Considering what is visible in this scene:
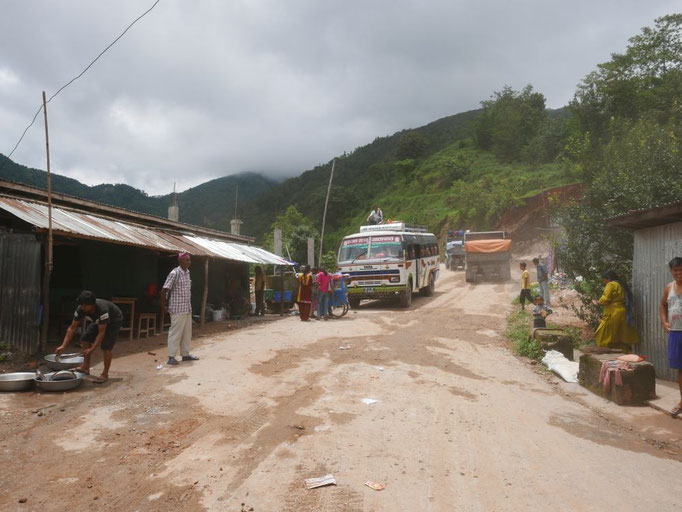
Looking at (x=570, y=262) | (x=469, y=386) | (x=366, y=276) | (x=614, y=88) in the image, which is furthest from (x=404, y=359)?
(x=614, y=88)

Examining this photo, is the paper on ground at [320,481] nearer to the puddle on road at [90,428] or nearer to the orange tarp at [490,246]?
the puddle on road at [90,428]

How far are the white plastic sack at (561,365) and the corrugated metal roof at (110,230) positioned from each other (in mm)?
8141

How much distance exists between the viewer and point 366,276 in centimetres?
1556

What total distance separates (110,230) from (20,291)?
216cm

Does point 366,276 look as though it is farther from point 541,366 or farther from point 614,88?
point 614,88

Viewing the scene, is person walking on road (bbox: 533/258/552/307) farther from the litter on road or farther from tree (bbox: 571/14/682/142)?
tree (bbox: 571/14/682/142)

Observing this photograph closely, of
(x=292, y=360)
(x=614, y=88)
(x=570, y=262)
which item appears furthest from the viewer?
(x=614, y=88)

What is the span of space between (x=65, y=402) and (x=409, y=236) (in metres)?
13.1

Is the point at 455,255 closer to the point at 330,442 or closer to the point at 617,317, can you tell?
the point at 617,317

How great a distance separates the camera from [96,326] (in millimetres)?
6445

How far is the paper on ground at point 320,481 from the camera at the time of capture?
334 centimetres

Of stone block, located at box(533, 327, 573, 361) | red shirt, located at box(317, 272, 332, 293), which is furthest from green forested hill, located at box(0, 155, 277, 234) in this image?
stone block, located at box(533, 327, 573, 361)

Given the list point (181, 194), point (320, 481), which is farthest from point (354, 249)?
point (181, 194)

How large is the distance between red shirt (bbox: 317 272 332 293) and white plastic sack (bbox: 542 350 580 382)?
675 cm
